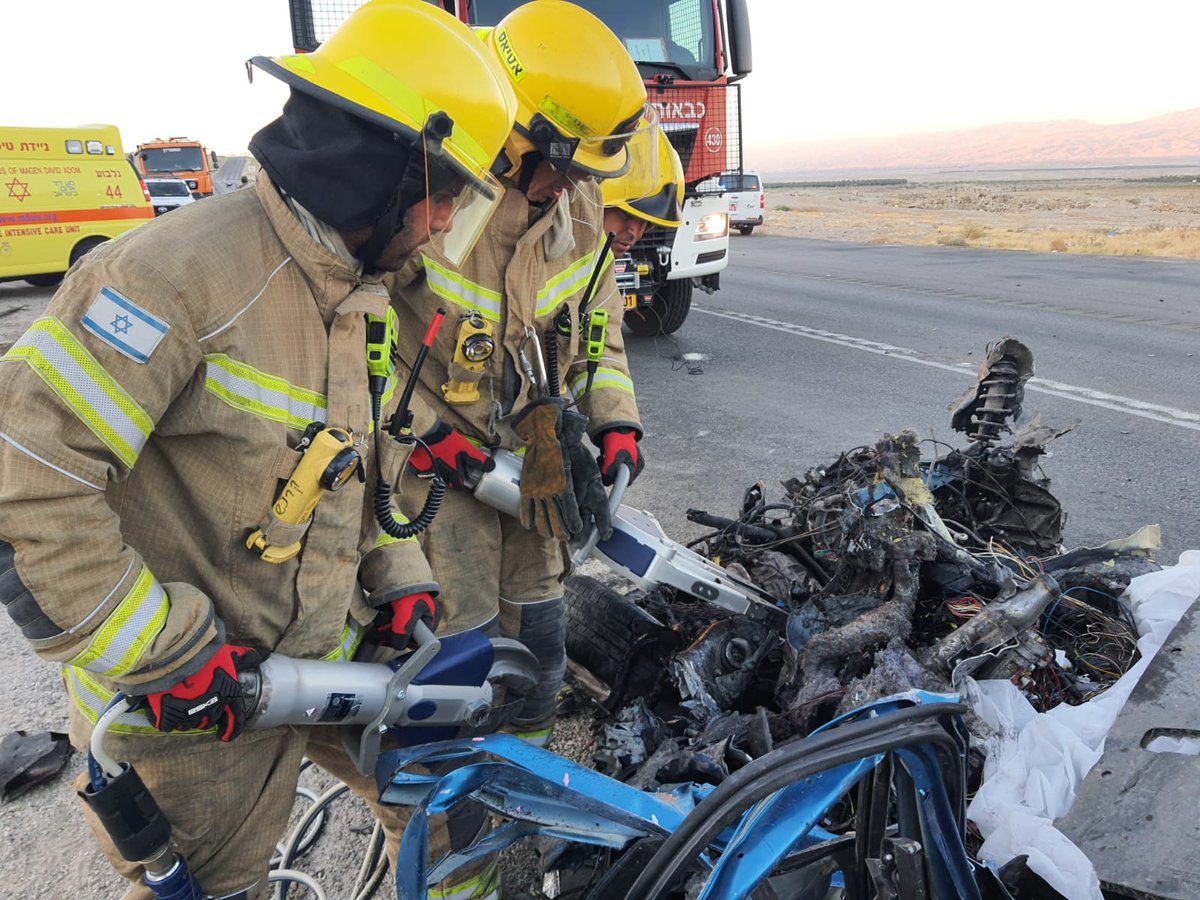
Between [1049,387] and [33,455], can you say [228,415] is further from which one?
[1049,387]

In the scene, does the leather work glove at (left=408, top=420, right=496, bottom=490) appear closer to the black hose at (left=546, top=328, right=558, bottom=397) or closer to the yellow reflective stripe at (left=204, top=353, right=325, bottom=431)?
the black hose at (left=546, top=328, right=558, bottom=397)

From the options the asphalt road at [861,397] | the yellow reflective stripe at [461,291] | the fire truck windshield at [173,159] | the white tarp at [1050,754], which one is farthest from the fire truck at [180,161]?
the white tarp at [1050,754]

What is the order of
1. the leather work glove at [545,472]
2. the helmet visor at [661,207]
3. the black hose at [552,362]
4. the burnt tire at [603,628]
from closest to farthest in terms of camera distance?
the leather work glove at [545,472] < the black hose at [552,362] < the burnt tire at [603,628] < the helmet visor at [661,207]

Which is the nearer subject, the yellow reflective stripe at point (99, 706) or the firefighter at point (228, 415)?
the firefighter at point (228, 415)

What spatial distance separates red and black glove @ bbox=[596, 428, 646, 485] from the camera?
274 cm

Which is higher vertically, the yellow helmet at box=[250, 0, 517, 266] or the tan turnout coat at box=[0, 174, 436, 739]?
the yellow helmet at box=[250, 0, 517, 266]

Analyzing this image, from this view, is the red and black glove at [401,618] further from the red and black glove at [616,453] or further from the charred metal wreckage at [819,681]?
the red and black glove at [616,453]

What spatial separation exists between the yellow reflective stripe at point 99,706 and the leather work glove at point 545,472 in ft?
3.46

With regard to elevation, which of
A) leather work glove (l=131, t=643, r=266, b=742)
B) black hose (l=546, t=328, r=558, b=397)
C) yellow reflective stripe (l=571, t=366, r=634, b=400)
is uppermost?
black hose (l=546, t=328, r=558, b=397)

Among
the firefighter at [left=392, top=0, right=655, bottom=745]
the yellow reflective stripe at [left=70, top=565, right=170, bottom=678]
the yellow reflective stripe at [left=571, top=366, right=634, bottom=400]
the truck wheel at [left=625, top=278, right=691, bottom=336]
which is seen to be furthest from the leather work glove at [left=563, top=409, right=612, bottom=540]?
the truck wheel at [left=625, top=278, right=691, bottom=336]

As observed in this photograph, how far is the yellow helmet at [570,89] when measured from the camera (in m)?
2.40

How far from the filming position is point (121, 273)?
1.38 metres

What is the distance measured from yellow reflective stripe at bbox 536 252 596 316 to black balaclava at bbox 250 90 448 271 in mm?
893

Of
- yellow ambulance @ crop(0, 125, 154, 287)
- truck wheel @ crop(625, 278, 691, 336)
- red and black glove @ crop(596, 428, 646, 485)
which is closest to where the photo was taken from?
red and black glove @ crop(596, 428, 646, 485)
